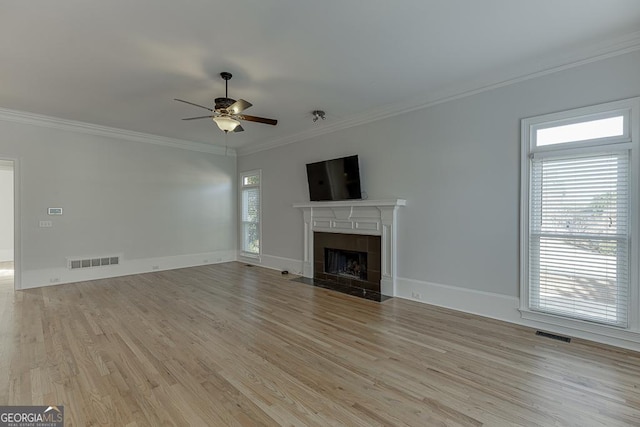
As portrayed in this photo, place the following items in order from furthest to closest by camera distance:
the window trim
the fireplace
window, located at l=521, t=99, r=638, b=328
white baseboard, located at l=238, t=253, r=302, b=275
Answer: the window trim → white baseboard, located at l=238, t=253, r=302, b=275 → the fireplace → window, located at l=521, t=99, r=638, b=328

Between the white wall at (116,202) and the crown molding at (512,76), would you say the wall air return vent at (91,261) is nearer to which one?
the white wall at (116,202)

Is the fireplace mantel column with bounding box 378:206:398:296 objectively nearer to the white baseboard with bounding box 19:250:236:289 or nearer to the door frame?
the white baseboard with bounding box 19:250:236:289

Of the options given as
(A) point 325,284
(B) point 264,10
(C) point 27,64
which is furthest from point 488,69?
(C) point 27,64

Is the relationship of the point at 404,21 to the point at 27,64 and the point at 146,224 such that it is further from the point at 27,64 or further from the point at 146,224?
the point at 146,224

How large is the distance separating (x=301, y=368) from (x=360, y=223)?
3.09 meters

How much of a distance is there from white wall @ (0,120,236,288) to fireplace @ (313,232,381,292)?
320 cm

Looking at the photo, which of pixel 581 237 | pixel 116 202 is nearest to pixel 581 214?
pixel 581 237

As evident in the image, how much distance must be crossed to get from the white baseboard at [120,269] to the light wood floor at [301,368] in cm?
133

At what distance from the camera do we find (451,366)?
273 cm

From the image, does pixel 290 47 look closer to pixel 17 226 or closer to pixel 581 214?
pixel 581 214

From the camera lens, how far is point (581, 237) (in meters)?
3.33

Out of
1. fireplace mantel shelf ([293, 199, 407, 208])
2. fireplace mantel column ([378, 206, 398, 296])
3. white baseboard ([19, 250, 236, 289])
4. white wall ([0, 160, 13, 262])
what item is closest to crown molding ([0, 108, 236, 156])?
white baseboard ([19, 250, 236, 289])

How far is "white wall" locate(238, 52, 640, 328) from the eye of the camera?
11.5 ft

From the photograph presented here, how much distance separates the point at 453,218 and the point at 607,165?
5.47 feet
